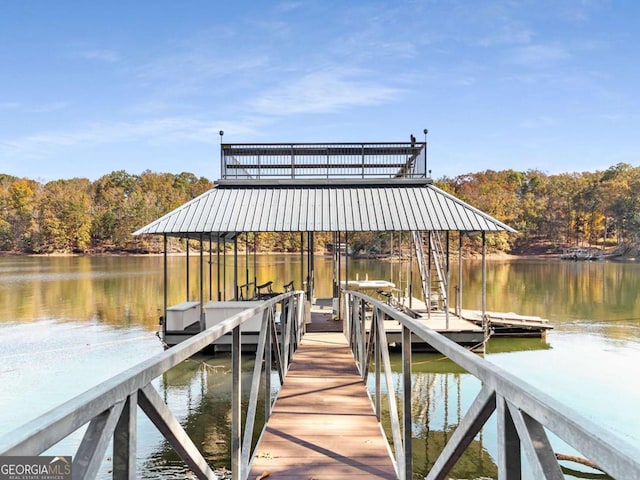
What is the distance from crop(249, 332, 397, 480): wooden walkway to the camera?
345cm

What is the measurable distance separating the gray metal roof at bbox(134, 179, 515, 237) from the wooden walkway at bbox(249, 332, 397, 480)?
583 centimetres

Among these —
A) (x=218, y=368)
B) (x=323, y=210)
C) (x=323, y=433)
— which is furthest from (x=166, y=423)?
(x=323, y=210)

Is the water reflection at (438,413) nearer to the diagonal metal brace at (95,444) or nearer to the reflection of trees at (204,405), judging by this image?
the reflection of trees at (204,405)

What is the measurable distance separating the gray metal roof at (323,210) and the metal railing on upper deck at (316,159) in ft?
1.62

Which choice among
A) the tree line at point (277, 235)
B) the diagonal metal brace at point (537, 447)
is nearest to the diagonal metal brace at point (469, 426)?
the diagonal metal brace at point (537, 447)

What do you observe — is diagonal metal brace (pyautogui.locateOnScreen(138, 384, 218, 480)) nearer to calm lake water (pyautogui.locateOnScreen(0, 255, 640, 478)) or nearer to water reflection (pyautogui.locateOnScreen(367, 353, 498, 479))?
calm lake water (pyautogui.locateOnScreen(0, 255, 640, 478))

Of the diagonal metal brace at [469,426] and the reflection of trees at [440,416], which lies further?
the reflection of trees at [440,416]

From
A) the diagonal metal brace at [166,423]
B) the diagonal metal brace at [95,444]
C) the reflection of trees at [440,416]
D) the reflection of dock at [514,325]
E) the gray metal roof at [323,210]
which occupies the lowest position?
the reflection of trees at [440,416]

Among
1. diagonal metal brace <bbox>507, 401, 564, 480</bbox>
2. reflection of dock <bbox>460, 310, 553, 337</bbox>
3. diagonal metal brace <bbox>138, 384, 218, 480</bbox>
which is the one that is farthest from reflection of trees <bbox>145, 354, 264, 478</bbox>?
reflection of dock <bbox>460, 310, 553, 337</bbox>

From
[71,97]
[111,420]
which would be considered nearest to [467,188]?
[71,97]

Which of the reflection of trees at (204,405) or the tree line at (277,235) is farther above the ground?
the tree line at (277,235)

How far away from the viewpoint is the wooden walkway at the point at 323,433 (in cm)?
345

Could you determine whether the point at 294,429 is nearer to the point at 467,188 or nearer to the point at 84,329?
the point at 84,329

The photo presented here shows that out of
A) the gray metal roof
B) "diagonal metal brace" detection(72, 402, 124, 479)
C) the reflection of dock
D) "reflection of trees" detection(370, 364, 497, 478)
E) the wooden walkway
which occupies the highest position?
the gray metal roof
